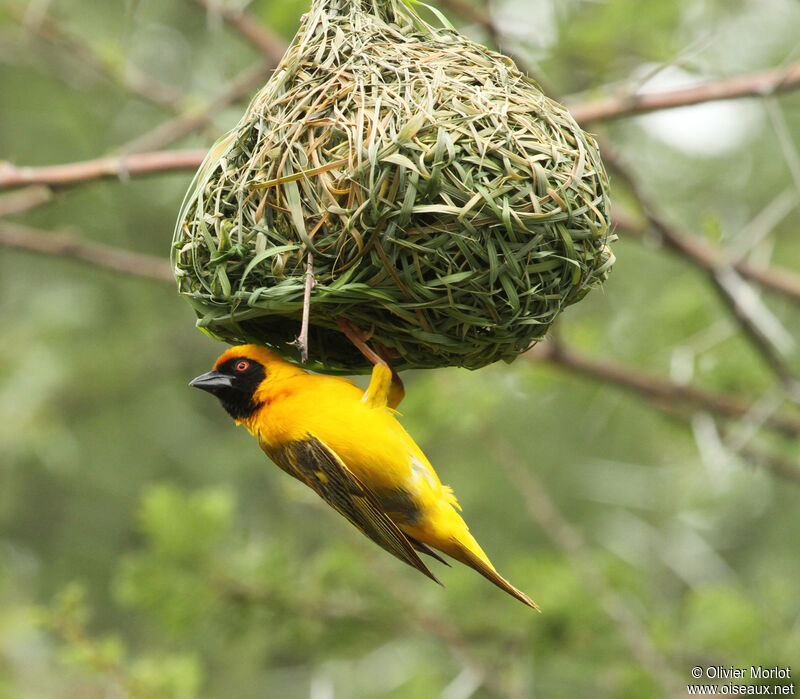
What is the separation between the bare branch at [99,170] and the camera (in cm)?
405

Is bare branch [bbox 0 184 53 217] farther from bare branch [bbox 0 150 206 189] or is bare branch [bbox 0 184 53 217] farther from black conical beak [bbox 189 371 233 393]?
black conical beak [bbox 189 371 233 393]

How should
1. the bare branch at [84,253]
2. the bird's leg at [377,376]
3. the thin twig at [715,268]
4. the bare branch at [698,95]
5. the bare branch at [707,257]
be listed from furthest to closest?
the bare branch at [84,253]
the bare branch at [707,257]
the thin twig at [715,268]
the bare branch at [698,95]
the bird's leg at [377,376]

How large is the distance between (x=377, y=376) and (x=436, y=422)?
3349mm

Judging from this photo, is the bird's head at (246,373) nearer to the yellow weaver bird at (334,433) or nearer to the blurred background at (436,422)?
the yellow weaver bird at (334,433)

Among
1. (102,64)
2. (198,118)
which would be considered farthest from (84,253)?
(102,64)

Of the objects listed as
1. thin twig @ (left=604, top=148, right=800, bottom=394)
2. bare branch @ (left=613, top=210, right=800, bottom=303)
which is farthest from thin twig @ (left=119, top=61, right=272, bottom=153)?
bare branch @ (left=613, top=210, right=800, bottom=303)

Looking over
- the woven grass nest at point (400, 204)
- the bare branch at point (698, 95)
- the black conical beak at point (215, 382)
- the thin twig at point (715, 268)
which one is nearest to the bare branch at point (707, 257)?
the thin twig at point (715, 268)

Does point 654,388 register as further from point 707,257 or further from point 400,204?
point 400,204

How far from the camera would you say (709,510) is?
29.0 ft

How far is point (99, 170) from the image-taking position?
414 centimetres

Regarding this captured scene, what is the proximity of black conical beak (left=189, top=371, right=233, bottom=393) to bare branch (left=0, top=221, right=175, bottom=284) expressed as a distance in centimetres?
194

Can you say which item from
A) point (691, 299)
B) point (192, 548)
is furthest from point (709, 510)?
point (192, 548)

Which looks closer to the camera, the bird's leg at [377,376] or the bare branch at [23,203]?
the bird's leg at [377,376]

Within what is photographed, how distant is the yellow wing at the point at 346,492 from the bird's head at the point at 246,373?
22cm
